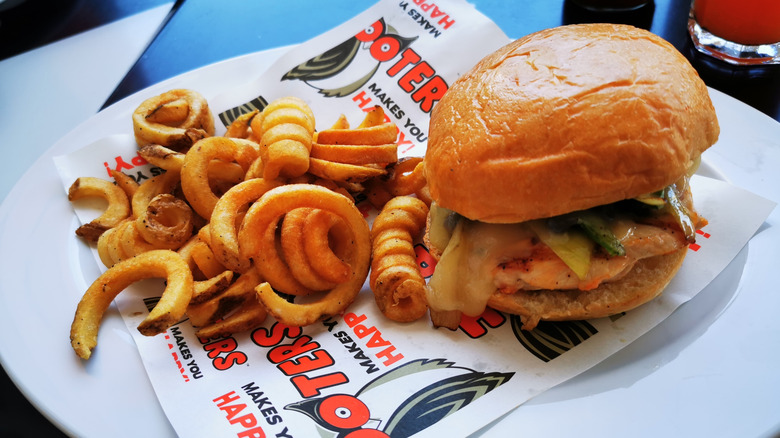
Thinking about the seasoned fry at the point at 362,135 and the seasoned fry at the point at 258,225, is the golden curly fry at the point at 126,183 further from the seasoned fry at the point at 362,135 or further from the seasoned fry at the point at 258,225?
the seasoned fry at the point at 362,135

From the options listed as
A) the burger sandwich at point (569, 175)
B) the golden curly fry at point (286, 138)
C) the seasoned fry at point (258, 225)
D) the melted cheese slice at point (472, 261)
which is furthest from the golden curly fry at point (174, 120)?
the melted cheese slice at point (472, 261)

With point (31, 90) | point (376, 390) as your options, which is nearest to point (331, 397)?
point (376, 390)

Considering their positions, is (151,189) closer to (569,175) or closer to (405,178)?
(405,178)

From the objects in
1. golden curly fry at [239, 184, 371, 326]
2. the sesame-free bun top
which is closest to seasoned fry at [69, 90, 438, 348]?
golden curly fry at [239, 184, 371, 326]

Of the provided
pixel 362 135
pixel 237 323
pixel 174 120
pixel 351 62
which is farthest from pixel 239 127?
pixel 237 323

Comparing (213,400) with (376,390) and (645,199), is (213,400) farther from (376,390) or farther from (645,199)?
(645,199)

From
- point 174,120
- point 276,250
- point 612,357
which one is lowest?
point 612,357

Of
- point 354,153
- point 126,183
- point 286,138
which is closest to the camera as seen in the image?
point 286,138
